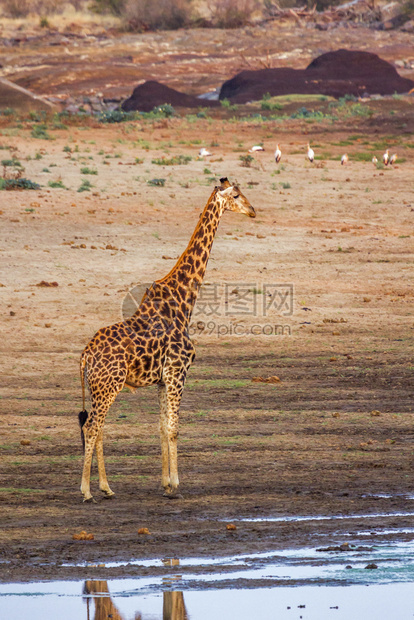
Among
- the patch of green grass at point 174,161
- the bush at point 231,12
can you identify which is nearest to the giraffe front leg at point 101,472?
the patch of green grass at point 174,161

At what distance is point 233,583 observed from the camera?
21.9 feet

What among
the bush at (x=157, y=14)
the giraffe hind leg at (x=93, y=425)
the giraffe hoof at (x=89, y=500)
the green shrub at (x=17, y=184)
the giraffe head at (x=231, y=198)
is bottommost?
the green shrub at (x=17, y=184)

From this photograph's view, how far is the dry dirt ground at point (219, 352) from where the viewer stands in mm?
8086

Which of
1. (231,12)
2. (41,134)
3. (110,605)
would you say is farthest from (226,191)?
(231,12)

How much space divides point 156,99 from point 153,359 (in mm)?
39926

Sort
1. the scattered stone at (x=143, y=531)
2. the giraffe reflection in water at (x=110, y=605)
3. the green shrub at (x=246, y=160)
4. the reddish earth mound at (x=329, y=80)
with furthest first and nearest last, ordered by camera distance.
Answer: the reddish earth mound at (x=329, y=80)
the green shrub at (x=246, y=160)
the scattered stone at (x=143, y=531)
the giraffe reflection in water at (x=110, y=605)

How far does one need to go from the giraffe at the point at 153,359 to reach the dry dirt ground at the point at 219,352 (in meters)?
0.44

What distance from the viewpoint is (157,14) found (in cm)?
7094

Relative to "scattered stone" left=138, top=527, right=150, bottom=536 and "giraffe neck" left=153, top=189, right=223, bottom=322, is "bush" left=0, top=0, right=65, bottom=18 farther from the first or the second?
"scattered stone" left=138, top=527, right=150, bottom=536

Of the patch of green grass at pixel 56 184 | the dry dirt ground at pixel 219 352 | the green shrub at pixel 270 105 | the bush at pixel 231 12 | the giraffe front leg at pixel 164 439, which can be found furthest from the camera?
the bush at pixel 231 12

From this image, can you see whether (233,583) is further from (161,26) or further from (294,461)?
(161,26)

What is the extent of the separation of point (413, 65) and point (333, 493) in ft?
167

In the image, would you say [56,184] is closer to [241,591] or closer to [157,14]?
[241,591]

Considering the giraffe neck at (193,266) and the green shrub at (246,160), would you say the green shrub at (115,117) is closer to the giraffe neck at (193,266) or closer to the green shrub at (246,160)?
the green shrub at (246,160)
